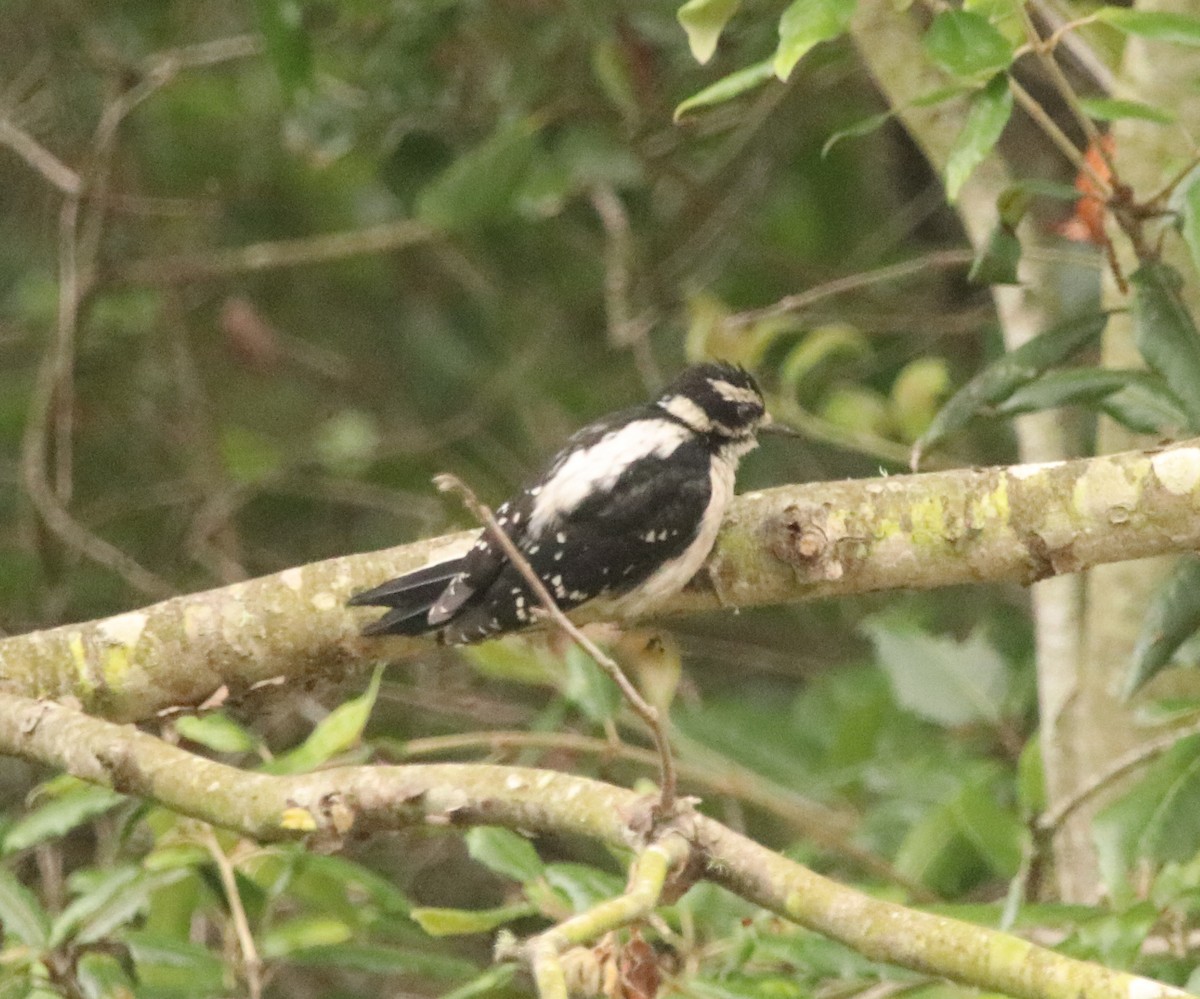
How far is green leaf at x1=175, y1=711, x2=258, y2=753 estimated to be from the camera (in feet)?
8.05

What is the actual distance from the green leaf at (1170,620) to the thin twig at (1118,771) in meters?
0.19

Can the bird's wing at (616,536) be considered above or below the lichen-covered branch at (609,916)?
above

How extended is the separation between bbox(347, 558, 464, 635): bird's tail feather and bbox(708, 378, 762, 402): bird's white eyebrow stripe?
2.50 ft

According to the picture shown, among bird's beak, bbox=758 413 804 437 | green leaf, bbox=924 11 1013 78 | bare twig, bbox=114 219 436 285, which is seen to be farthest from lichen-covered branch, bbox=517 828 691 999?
bare twig, bbox=114 219 436 285

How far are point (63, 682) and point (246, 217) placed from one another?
8.76 feet

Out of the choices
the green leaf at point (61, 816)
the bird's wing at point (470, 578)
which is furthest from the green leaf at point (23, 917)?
the bird's wing at point (470, 578)

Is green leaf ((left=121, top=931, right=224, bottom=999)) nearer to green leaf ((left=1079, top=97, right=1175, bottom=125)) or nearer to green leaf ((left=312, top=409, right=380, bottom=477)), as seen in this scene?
green leaf ((left=1079, top=97, right=1175, bottom=125))

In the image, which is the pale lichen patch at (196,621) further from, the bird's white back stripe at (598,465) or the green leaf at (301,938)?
the bird's white back stripe at (598,465)

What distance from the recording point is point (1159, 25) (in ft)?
7.05

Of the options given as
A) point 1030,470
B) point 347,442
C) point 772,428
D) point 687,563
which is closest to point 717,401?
point 772,428

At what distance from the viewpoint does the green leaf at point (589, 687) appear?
105 inches

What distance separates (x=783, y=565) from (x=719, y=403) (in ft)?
2.31

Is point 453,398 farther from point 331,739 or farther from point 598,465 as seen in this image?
point 331,739

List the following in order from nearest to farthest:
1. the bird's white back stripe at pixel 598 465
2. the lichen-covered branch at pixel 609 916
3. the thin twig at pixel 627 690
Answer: the lichen-covered branch at pixel 609 916, the thin twig at pixel 627 690, the bird's white back stripe at pixel 598 465
